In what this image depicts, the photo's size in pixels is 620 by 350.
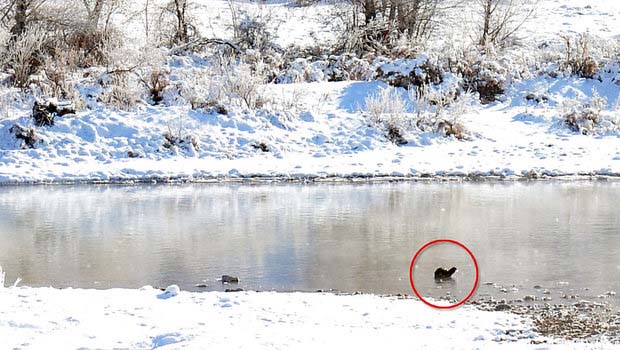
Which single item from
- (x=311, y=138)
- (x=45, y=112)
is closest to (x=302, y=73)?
(x=311, y=138)

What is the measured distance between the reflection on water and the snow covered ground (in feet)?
2.70

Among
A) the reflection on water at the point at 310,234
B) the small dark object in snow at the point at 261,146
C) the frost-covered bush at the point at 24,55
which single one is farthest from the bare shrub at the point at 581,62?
the frost-covered bush at the point at 24,55

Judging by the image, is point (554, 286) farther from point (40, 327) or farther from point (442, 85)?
point (442, 85)

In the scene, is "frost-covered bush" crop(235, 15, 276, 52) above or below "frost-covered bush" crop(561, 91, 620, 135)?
above

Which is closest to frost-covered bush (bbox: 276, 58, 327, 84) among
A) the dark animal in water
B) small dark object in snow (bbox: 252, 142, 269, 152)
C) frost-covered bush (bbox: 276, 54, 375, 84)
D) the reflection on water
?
frost-covered bush (bbox: 276, 54, 375, 84)

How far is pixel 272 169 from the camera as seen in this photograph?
17234mm

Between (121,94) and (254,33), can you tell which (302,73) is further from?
(121,94)

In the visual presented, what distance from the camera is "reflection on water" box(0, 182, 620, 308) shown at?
866 cm

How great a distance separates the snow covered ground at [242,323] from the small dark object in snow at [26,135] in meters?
11.0

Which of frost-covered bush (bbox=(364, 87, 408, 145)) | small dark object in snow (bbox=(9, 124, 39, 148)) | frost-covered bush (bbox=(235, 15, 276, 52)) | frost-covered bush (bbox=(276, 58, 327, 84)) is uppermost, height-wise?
frost-covered bush (bbox=(235, 15, 276, 52))

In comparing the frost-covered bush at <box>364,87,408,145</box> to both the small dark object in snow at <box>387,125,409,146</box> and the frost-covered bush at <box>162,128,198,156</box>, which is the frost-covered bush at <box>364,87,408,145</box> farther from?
the frost-covered bush at <box>162,128,198,156</box>

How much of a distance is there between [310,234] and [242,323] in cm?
434

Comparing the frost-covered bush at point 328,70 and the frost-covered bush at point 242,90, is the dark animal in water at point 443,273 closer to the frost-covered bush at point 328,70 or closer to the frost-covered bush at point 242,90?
the frost-covered bush at point 242,90

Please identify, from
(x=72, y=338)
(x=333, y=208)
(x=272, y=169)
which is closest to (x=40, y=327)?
(x=72, y=338)
